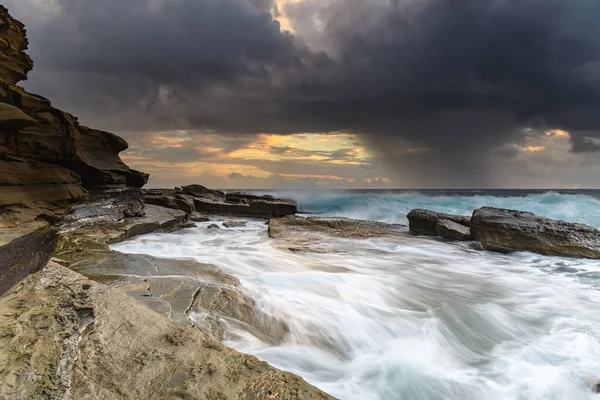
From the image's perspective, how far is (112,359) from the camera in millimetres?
1988

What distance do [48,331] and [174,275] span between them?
213 centimetres

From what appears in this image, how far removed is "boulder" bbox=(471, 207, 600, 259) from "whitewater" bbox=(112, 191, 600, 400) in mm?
330

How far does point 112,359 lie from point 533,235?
937 cm

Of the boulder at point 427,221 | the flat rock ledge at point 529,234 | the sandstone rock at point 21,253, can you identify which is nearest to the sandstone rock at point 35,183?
Answer: the sandstone rock at point 21,253

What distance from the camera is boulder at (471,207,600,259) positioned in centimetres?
789

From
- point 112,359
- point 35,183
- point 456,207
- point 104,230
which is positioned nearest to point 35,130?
point 35,183

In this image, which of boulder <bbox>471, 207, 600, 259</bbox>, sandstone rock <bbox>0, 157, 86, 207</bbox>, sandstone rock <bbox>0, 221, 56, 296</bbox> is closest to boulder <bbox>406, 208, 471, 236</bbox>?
boulder <bbox>471, 207, 600, 259</bbox>

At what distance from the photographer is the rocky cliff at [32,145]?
605 centimetres

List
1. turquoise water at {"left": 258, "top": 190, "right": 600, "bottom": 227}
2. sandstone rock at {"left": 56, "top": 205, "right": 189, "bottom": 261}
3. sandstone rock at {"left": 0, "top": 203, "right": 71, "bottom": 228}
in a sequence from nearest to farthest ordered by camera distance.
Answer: sandstone rock at {"left": 56, "top": 205, "right": 189, "bottom": 261}
sandstone rock at {"left": 0, "top": 203, "right": 71, "bottom": 228}
turquoise water at {"left": 258, "top": 190, "right": 600, "bottom": 227}

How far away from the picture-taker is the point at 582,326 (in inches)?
162

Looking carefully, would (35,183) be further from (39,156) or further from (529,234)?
(529,234)

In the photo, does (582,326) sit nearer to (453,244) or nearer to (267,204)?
(453,244)

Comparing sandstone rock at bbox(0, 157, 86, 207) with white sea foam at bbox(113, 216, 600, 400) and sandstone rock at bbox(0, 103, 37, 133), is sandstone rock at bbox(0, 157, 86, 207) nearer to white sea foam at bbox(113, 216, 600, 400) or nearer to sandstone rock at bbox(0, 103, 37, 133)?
sandstone rock at bbox(0, 103, 37, 133)

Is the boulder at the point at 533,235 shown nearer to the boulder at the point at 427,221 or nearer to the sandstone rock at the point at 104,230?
the boulder at the point at 427,221
